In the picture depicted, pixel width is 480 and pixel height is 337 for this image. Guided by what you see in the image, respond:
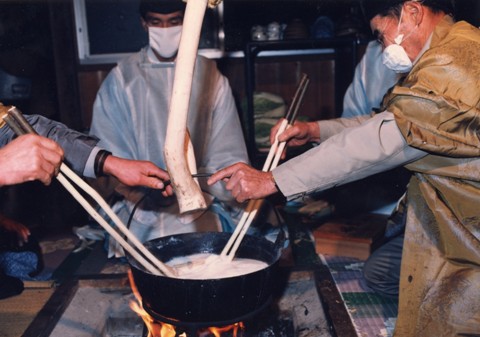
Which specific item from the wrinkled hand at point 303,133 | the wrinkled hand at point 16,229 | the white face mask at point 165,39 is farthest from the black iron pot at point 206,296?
the white face mask at point 165,39

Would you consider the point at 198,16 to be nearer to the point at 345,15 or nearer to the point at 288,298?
the point at 288,298

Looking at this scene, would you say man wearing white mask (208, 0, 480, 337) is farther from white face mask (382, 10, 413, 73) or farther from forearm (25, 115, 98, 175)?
forearm (25, 115, 98, 175)

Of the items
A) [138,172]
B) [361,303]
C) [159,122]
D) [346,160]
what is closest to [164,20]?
[159,122]

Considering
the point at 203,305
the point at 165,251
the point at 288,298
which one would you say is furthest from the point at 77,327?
the point at 288,298

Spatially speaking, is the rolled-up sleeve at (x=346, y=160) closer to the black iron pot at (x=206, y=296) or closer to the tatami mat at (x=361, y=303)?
the black iron pot at (x=206, y=296)

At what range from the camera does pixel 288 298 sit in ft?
10.3

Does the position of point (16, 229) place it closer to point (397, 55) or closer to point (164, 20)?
point (164, 20)

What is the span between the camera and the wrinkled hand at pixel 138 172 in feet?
8.72

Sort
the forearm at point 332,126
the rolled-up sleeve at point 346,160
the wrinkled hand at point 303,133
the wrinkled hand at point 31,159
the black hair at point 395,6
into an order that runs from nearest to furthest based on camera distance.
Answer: the wrinkled hand at point 31,159
the rolled-up sleeve at point 346,160
the black hair at point 395,6
the wrinkled hand at point 303,133
the forearm at point 332,126

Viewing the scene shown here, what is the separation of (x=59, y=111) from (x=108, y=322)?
386 centimetres

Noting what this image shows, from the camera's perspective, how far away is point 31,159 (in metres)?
2.00

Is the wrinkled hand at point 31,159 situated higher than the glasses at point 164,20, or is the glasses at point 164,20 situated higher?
the glasses at point 164,20

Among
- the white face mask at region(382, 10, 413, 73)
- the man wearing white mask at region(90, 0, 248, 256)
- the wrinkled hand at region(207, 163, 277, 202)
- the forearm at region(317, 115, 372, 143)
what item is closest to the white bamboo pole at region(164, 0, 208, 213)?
the wrinkled hand at region(207, 163, 277, 202)

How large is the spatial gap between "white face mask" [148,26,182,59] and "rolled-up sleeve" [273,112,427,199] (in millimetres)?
2136
